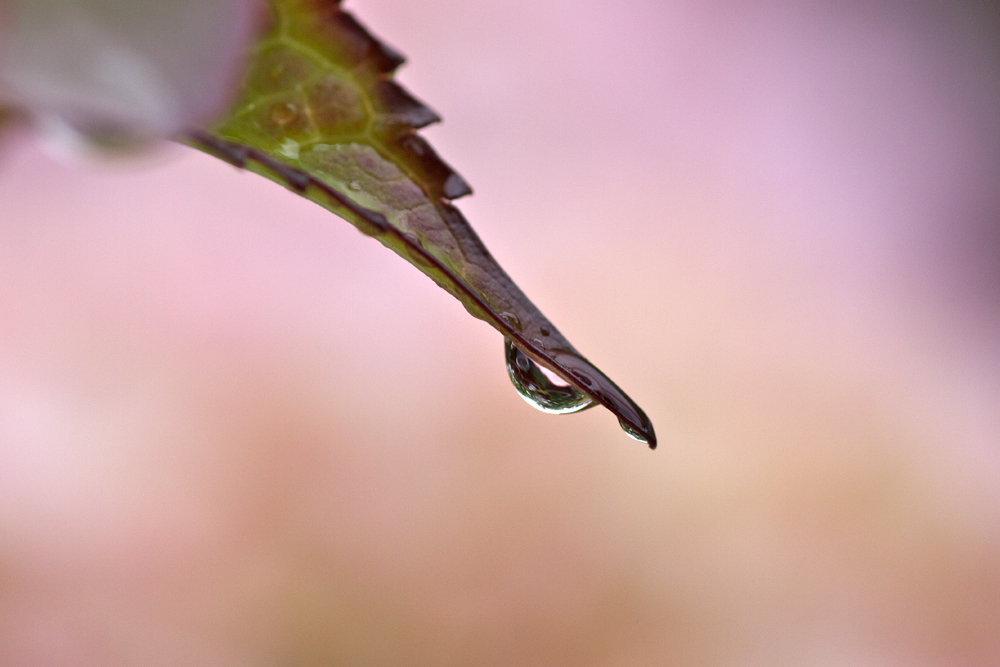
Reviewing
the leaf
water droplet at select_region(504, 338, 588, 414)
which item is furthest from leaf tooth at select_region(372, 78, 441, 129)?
water droplet at select_region(504, 338, 588, 414)

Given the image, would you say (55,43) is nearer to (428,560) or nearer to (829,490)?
(428,560)

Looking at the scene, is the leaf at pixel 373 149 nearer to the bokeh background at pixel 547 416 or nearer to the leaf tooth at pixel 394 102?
the leaf tooth at pixel 394 102

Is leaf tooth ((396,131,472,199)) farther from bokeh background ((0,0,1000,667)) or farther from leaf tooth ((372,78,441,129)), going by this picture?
bokeh background ((0,0,1000,667))

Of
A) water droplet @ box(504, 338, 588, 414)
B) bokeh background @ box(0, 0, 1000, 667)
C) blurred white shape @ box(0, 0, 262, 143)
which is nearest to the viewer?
blurred white shape @ box(0, 0, 262, 143)

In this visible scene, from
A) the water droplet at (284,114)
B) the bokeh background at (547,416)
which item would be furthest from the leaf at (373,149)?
the bokeh background at (547,416)

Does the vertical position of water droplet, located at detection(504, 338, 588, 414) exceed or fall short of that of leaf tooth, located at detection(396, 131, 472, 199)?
it falls short
